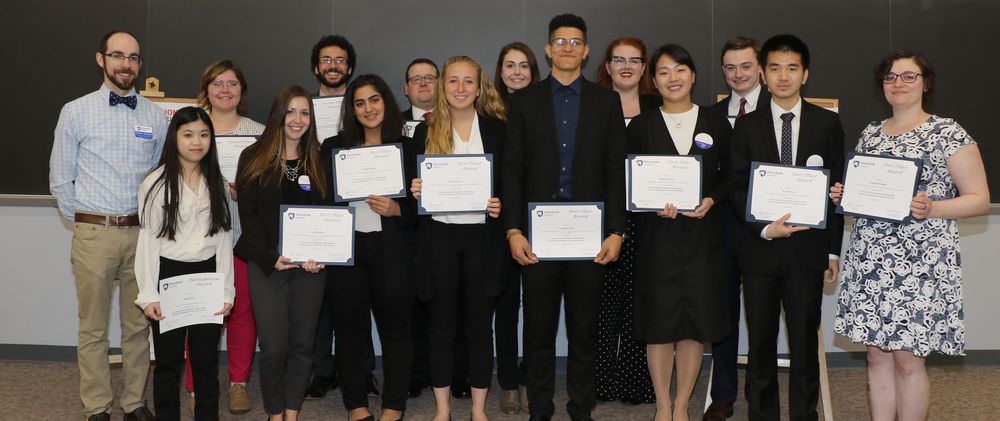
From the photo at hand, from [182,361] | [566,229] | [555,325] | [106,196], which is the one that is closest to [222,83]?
[106,196]

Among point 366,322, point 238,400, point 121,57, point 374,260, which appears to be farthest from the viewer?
point 238,400

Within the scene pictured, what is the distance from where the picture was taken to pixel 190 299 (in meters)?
3.28

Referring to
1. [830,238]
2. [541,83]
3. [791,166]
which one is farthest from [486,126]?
[830,238]

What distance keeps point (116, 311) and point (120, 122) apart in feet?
6.47

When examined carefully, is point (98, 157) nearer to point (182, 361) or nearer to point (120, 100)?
point (120, 100)

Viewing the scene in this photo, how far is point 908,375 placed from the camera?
330cm

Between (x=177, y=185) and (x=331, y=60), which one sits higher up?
(x=331, y=60)

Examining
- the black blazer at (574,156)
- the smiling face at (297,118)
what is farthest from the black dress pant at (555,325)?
the smiling face at (297,118)

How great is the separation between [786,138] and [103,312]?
342 centimetres

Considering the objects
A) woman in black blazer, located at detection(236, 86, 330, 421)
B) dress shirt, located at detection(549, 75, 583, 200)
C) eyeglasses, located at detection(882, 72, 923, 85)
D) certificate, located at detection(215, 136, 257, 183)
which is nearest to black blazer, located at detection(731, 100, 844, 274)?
eyeglasses, located at detection(882, 72, 923, 85)

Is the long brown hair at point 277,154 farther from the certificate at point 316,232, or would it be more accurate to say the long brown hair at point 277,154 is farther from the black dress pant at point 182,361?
the black dress pant at point 182,361

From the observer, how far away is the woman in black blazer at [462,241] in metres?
3.52

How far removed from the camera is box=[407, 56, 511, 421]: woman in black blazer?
11.5ft

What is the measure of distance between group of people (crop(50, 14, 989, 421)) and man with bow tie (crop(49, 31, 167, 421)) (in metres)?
0.01
